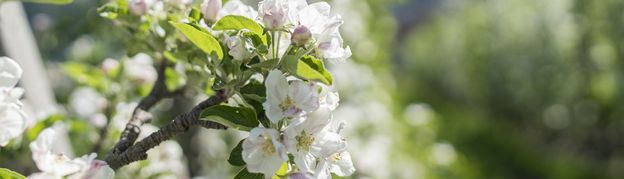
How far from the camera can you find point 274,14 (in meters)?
0.94

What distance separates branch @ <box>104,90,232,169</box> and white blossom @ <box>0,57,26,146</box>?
0.47 ft

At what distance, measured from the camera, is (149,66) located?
1.73 meters

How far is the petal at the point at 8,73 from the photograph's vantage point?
0.91m

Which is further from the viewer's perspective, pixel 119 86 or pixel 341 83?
pixel 341 83

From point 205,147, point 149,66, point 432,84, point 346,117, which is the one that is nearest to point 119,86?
point 149,66

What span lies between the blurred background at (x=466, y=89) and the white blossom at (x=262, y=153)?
2.21ft

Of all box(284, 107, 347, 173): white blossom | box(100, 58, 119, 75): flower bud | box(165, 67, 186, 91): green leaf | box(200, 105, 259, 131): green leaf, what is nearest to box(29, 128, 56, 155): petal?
box(200, 105, 259, 131): green leaf

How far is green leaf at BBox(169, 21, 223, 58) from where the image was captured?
93 cm

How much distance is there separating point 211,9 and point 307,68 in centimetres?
26

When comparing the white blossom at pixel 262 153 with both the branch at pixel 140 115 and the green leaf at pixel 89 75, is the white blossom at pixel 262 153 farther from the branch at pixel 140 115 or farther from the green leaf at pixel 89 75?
the green leaf at pixel 89 75

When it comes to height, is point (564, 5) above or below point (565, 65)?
above

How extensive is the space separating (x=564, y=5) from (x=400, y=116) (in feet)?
15.9

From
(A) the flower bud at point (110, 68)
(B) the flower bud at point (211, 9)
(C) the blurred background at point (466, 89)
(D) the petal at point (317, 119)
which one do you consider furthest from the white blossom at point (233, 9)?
(A) the flower bud at point (110, 68)

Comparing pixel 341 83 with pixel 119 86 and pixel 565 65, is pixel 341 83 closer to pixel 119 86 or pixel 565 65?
pixel 119 86
